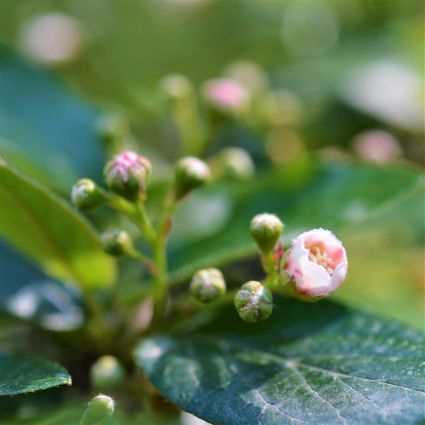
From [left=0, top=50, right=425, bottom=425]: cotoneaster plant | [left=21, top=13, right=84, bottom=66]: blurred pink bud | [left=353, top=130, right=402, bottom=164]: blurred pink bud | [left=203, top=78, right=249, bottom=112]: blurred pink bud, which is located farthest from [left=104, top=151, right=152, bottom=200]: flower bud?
[left=21, top=13, right=84, bottom=66]: blurred pink bud

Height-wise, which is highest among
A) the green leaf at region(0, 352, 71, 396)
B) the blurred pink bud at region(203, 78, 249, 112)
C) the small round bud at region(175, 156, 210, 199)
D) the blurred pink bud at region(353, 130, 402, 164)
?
the blurred pink bud at region(353, 130, 402, 164)

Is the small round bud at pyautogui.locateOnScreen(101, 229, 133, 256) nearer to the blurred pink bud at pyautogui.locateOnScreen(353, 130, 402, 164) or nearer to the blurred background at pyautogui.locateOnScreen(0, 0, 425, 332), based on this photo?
the blurred background at pyautogui.locateOnScreen(0, 0, 425, 332)

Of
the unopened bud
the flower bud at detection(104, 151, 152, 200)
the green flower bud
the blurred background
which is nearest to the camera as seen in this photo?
the green flower bud

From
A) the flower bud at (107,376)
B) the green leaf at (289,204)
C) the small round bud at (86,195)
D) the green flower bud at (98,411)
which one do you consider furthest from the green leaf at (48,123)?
the green flower bud at (98,411)

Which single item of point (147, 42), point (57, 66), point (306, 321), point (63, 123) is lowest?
point (306, 321)

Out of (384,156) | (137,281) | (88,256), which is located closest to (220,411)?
(88,256)

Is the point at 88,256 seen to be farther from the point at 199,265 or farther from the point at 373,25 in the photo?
the point at 373,25
